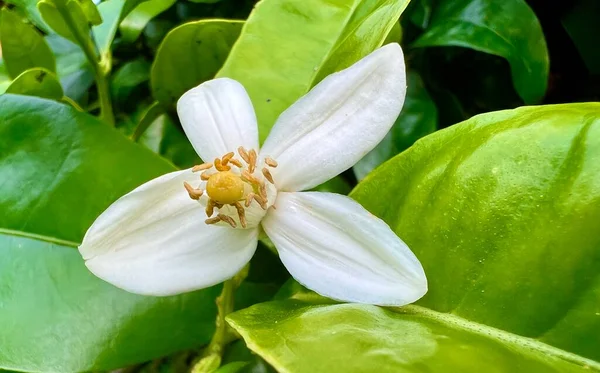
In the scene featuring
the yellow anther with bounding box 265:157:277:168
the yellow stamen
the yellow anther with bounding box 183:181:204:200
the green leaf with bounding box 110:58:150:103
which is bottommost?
the green leaf with bounding box 110:58:150:103

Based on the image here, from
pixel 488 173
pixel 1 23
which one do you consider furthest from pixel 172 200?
pixel 1 23

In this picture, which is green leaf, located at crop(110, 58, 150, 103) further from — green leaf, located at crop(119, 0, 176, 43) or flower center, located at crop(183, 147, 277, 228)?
flower center, located at crop(183, 147, 277, 228)

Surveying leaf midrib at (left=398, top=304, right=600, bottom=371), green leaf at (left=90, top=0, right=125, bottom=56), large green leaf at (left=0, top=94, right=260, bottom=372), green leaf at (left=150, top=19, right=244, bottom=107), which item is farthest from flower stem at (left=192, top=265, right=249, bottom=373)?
green leaf at (left=90, top=0, right=125, bottom=56)

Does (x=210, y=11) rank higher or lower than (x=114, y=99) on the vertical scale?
higher

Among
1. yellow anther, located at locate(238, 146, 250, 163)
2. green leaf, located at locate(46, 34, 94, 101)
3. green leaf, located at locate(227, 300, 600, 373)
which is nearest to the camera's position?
green leaf, located at locate(227, 300, 600, 373)

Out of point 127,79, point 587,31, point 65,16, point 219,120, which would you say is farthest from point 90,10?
point 587,31

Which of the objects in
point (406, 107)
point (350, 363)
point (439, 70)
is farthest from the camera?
point (439, 70)

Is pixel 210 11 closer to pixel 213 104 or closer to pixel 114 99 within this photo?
pixel 114 99
